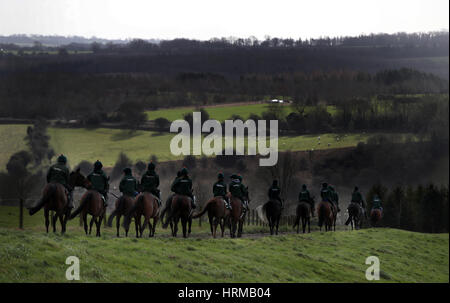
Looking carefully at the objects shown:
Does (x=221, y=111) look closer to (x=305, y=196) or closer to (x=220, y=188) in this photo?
(x=305, y=196)

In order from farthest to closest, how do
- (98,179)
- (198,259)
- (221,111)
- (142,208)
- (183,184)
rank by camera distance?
(221,111) → (183,184) → (142,208) → (98,179) → (198,259)

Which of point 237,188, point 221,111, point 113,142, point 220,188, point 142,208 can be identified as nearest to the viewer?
point 142,208

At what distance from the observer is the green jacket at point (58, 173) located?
1101 inches

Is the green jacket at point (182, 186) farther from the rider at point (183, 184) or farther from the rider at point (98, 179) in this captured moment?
the rider at point (98, 179)

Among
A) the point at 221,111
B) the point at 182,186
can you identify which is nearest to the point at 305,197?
the point at 182,186

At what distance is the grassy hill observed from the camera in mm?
22281

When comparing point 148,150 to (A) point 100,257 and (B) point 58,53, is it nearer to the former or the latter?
(B) point 58,53

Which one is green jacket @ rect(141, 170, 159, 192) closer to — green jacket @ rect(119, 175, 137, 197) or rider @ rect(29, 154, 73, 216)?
green jacket @ rect(119, 175, 137, 197)

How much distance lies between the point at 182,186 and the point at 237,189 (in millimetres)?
4808

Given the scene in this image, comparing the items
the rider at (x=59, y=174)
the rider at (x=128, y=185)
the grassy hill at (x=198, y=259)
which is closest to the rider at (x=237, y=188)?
the grassy hill at (x=198, y=259)

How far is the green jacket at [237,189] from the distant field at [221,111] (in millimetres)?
86943

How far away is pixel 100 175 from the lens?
2953cm

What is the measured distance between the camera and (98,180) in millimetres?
29625
